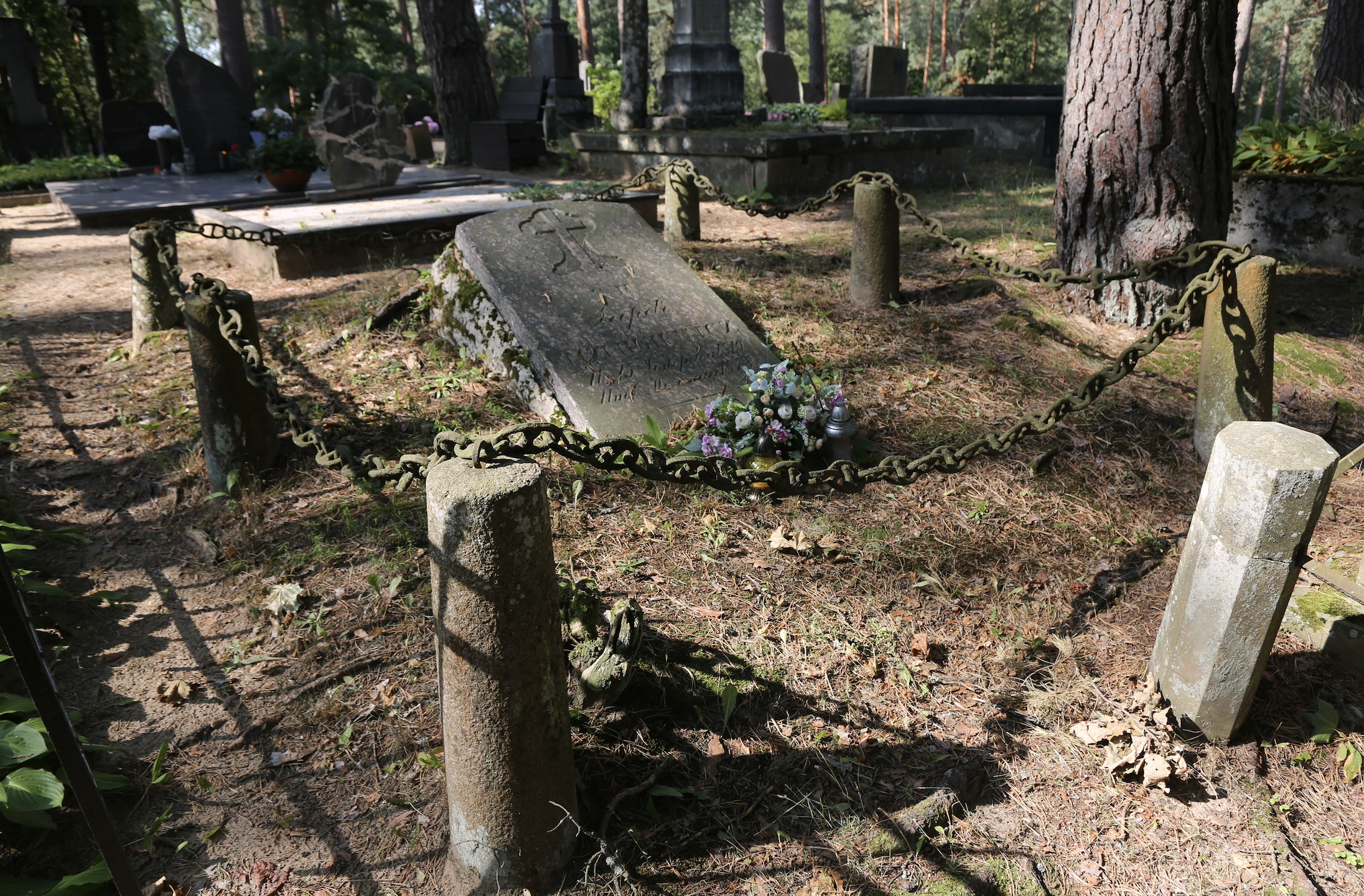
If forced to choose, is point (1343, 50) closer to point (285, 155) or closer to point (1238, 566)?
point (1238, 566)

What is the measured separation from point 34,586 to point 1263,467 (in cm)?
374

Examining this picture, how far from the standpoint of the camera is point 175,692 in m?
2.69

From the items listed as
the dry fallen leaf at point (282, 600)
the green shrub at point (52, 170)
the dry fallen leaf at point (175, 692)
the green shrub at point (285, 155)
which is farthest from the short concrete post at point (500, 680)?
the green shrub at point (52, 170)

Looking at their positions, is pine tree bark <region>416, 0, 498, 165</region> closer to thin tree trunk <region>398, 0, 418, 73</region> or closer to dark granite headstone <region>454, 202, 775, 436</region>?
dark granite headstone <region>454, 202, 775, 436</region>

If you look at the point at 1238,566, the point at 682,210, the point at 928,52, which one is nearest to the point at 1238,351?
the point at 1238,566

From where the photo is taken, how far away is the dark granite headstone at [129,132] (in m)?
14.1

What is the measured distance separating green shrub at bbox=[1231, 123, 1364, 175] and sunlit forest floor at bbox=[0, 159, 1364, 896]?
2473 mm

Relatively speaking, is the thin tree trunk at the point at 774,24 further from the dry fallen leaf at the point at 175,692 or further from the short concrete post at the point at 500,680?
the short concrete post at the point at 500,680

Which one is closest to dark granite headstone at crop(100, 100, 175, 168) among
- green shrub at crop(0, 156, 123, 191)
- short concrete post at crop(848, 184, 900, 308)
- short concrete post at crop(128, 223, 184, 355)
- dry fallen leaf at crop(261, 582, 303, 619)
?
green shrub at crop(0, 156, 123, 191)

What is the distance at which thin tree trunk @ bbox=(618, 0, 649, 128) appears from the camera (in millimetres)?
11898

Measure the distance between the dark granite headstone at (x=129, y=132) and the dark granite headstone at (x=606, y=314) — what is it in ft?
40.1

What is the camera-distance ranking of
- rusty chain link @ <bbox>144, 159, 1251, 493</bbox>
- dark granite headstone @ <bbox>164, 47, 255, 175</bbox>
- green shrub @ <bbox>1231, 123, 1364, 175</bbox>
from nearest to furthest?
1. rusty chain link @ <bbox>144, 159, 1251, 493</bbox>
2. green shrub @ <bbox>1231, 123, 1364, 175</bbox>
3. dark granite headstone @ <bbox>164, 47, 255, 175</bbox>

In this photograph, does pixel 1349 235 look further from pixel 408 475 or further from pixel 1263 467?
pixel 408 475

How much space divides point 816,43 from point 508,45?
15.8 metres
